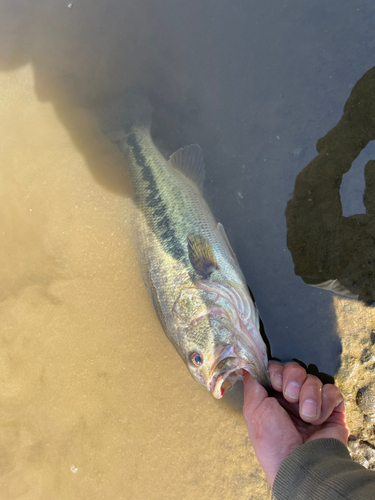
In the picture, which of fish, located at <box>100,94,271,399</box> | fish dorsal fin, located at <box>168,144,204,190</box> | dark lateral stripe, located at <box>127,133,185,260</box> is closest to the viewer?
fish, located at <box>100,94,271,399</box>

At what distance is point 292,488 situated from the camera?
1.85 m

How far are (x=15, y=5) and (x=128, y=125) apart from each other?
Result: 2.05 m

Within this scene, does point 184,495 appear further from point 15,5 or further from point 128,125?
point 15,5

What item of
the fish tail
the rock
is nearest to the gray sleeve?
the rock

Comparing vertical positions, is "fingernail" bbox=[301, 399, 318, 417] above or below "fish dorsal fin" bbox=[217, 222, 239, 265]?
below

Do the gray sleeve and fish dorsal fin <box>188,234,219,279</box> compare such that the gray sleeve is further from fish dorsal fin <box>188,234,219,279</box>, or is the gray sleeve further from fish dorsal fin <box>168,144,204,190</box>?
fish dorsal fin <box>168,144,204,190</box>

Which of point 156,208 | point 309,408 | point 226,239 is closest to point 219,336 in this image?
point 309,408

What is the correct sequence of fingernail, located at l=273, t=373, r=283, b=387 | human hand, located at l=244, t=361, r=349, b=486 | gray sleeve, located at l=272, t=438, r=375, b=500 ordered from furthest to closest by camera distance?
fingernail, located at l=273, t=373, r=283, b=387, human hand, located at l=244, t=361, r=349, b=486, gray sleeve, located at l=272, t=438, r=375, b=500

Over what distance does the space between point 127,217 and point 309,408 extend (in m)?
2.44

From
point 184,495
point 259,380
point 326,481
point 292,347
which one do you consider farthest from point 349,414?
point 184,495

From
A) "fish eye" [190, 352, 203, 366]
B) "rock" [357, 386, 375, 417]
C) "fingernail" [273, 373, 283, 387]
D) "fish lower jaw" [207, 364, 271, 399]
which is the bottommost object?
"rock" [357, 386, 375, 417]

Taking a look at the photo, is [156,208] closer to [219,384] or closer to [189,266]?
[189,266]

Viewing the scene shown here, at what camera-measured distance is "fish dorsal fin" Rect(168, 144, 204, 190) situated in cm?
313

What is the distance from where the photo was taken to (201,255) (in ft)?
8.72
